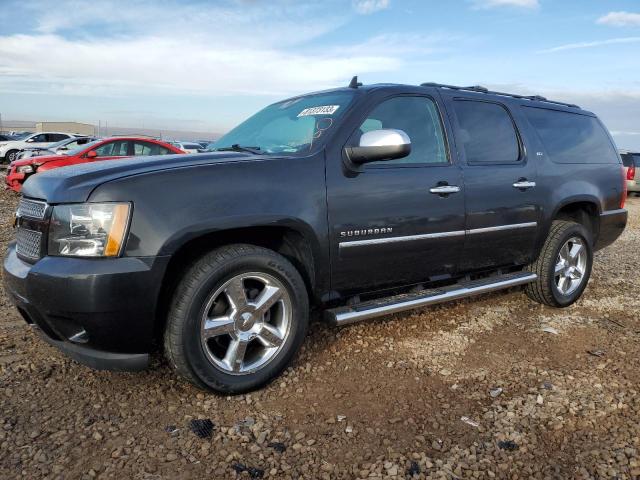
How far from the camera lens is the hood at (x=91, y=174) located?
2557mm

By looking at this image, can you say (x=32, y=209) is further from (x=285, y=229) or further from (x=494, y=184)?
(x=494, y=184)

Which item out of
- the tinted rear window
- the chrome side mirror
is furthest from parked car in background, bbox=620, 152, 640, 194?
the chrome side mirror

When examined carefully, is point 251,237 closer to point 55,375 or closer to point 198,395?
point 198,395

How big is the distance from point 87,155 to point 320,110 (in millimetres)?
9860

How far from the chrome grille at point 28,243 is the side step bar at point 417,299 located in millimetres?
1665

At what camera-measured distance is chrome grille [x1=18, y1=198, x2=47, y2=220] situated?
2.65 metres

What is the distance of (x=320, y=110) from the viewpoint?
3.52 meters

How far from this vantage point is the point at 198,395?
9.55ft

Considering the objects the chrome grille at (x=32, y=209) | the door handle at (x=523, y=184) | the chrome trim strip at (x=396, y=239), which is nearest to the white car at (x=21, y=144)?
the chrome grille at (x=32, y=209)

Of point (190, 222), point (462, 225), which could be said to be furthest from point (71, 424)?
point (462, 225)

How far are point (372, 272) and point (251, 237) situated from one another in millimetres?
834

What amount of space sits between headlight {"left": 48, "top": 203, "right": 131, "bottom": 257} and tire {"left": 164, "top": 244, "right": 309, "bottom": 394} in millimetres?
410

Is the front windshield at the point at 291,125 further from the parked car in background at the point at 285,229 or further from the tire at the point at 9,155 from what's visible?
the tire at the point at 9,155

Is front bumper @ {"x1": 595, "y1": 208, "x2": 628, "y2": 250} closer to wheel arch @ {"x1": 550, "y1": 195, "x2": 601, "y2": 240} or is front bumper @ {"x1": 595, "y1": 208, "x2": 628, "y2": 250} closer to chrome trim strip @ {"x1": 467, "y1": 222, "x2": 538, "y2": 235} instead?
wheel arch @ {"x1": 550, "y1": 195, "x2": 601, "y2": 240}
